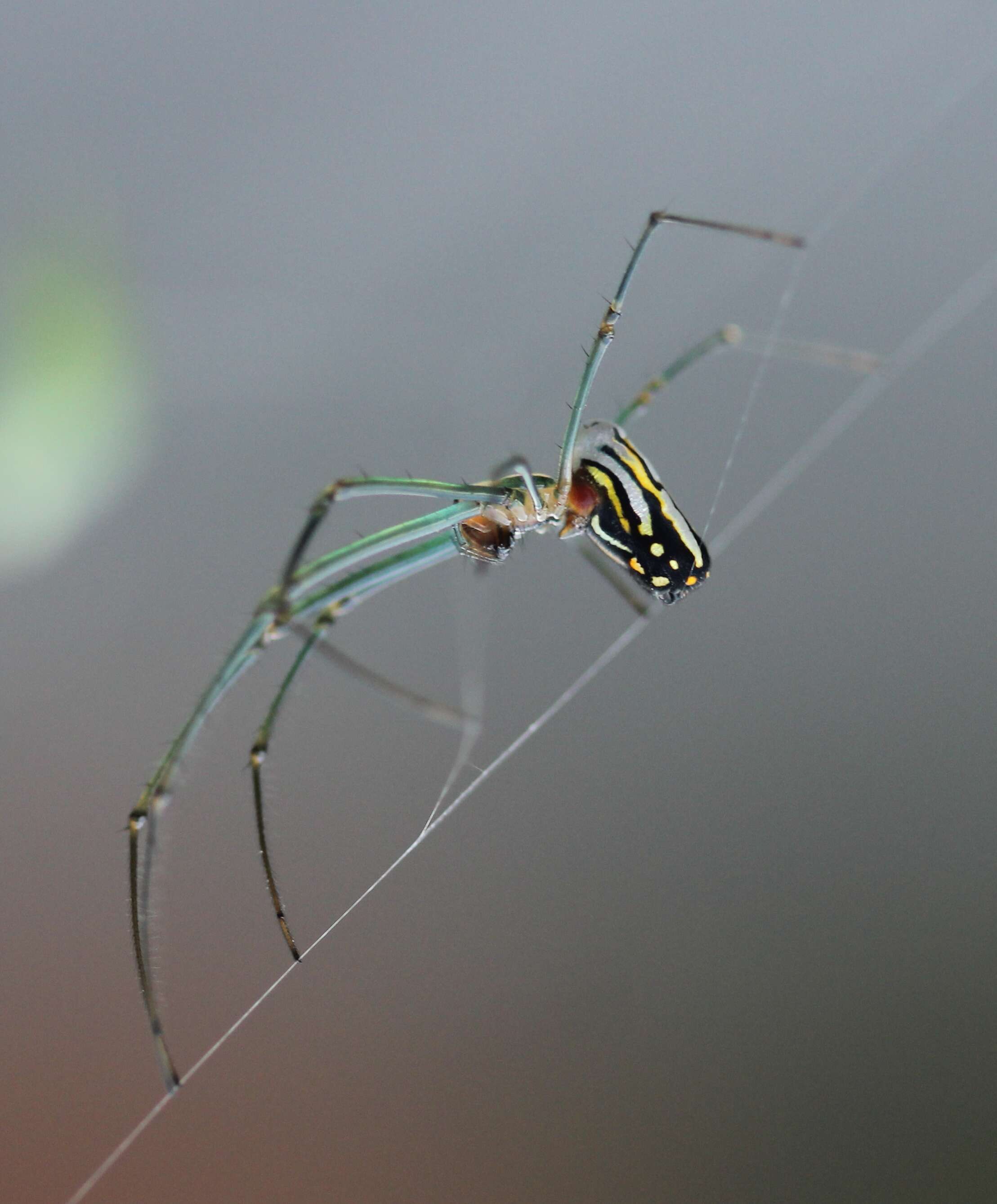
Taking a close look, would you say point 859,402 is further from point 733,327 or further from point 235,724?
point 235,724

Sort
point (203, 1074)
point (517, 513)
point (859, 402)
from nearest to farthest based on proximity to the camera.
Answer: point (517, 513), point (859, 402), point (203, 1074)

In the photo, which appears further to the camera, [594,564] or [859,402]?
[859,402]

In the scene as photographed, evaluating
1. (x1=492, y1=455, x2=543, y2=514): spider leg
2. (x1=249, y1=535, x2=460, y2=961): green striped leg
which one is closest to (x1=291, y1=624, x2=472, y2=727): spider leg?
(x1=249, y1=535, x2=460, y2=961): green striped leg

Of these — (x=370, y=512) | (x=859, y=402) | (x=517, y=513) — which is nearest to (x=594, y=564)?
(x=517, y=513)

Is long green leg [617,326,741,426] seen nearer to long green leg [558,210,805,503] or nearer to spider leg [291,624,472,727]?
long green leg [558,210,805,503]

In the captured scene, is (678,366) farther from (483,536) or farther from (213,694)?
(213,694)

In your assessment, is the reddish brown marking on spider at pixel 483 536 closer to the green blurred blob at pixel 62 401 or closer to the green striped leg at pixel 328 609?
the green striped leg at pixel 328 609
